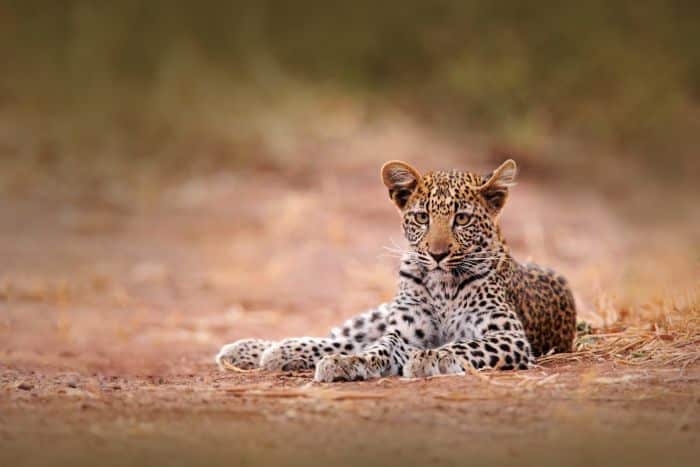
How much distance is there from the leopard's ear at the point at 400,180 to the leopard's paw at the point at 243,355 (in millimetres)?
1448

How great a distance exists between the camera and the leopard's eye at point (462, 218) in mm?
7172

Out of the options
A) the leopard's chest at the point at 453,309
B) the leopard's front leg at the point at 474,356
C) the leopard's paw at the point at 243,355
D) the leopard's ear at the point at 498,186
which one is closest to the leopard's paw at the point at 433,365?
the leopard's front leg at the point at 474,356

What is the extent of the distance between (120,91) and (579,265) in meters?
10.2

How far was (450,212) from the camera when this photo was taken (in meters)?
7.15

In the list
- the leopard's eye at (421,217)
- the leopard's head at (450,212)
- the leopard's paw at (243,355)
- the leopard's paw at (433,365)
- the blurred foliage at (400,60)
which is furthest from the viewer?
the blurred foliage at (400,60)

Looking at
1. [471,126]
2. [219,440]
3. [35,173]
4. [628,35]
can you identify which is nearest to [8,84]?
[35,173]

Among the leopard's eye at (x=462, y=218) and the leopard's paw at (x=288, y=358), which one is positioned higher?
the leopard's eye at (x=462, y=218)

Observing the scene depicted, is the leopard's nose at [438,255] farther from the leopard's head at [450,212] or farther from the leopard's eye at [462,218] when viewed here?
the leopard's eye at [462,218]

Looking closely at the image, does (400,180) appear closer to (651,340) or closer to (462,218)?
(462,218)

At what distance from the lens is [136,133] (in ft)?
63.5

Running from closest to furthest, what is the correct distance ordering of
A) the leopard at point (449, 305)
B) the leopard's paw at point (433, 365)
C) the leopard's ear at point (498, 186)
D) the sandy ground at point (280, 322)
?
the sandy ground at point (280, 322)
the leopard's paw at point (433, 365)
the leopard at point (449, 305)
the leopard's ear at point (498, 186)

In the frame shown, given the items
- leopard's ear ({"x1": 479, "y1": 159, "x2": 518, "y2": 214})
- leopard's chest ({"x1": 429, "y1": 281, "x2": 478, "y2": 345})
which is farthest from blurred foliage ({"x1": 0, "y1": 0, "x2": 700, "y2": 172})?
leopard's chest ({"x1": 429, "y1": 281, "x2": 478, "y2": 345})

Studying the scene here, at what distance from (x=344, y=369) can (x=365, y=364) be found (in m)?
0.14

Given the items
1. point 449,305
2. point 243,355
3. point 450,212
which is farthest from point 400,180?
point 243,355
